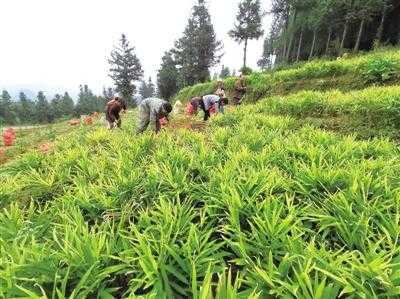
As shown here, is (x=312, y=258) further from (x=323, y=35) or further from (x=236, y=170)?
(x=323, y=35)

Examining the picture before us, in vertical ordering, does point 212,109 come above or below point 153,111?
below

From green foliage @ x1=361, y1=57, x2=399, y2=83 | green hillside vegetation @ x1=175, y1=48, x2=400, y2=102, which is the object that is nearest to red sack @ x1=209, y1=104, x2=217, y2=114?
green hillside vegetation @ x1=175, y1=48, x2=400, y2=102

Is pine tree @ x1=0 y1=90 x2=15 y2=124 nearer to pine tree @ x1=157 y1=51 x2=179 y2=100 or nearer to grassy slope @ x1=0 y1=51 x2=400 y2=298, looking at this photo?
pine tree @ x1=157 y1=51 x2=179 y2=100

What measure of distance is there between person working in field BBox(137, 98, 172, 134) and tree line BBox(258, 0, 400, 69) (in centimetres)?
2070

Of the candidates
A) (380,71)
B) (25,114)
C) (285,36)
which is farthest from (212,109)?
(25,114)

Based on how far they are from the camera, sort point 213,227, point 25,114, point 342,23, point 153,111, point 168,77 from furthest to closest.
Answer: point 25,114, point 168,77, point 342,23, point 153,111, point 213,227

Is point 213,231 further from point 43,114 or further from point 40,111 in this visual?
point 40,111

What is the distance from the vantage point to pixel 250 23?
42.6m

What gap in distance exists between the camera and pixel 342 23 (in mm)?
31344

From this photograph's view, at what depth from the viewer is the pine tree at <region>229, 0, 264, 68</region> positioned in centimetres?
4244

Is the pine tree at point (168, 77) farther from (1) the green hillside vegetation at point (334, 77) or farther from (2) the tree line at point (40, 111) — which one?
(2) the tree line at point (40, 111)

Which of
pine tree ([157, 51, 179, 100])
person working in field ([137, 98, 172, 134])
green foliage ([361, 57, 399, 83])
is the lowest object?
pine tree ([157, 51, 179, 100])

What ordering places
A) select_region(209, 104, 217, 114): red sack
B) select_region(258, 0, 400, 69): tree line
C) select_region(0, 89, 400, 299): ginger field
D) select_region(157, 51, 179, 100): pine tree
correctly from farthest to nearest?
select_region(157, 51, 179, 100): pine tree, select_region(258, 0, 400, 69): tree line, select_region(209, 104, 217, 114): red sack, select_region(0, 89, 400, 299): ginger field

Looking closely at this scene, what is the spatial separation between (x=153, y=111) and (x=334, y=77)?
8.82 metres
